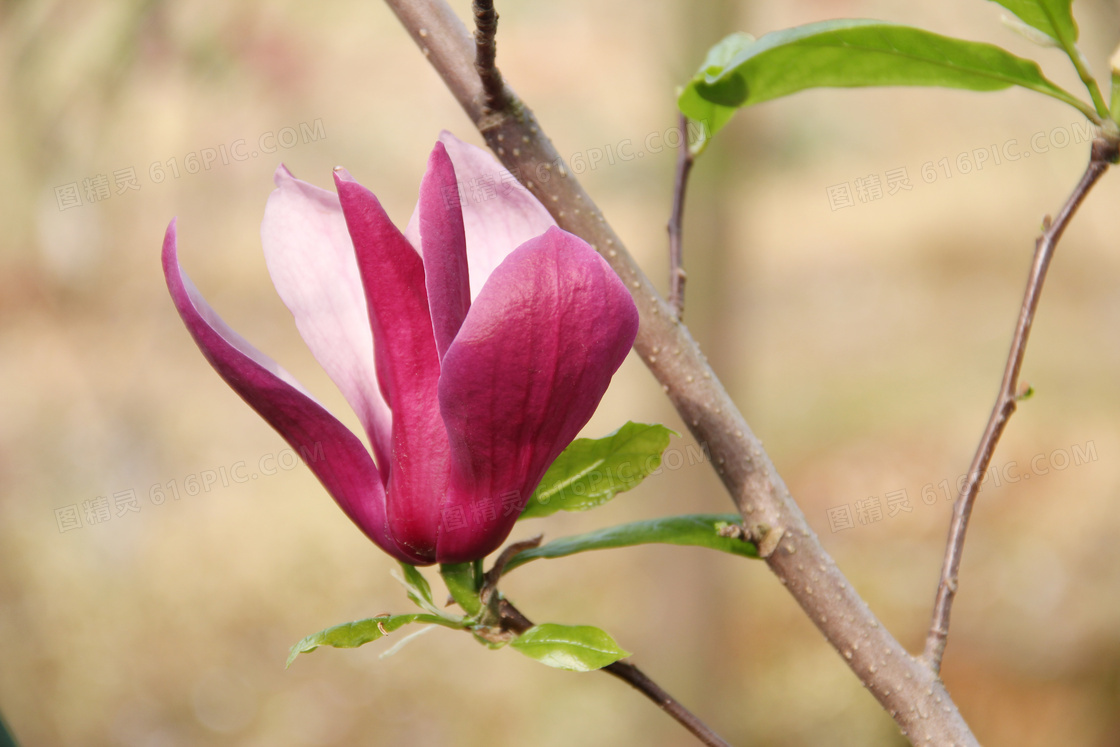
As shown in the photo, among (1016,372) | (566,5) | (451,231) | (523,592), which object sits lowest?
(523,592)

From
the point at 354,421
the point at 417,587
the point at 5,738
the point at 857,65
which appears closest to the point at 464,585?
the point at 417,587

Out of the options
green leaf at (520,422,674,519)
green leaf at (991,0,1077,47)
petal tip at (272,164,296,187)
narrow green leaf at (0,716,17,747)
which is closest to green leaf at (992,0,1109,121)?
green leaf at (991,0,1077,47)

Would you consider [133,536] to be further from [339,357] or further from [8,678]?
[339,357]

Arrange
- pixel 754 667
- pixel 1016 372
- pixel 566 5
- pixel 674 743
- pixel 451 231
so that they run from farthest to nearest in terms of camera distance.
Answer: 1. pixel 566 5
2. pixel 754 667
3. pixel 674 743
4. pixel 1016 372
5. pixel 451 231

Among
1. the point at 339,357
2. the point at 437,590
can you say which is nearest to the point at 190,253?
the point at 437,590

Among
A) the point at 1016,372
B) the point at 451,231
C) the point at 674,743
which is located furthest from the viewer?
the point at 674,743

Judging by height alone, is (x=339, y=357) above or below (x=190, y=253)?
above

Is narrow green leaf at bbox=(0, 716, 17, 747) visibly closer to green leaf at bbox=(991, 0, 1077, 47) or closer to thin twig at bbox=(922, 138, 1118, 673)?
thin twig at bbox=(922, 138, 1118, 673)
